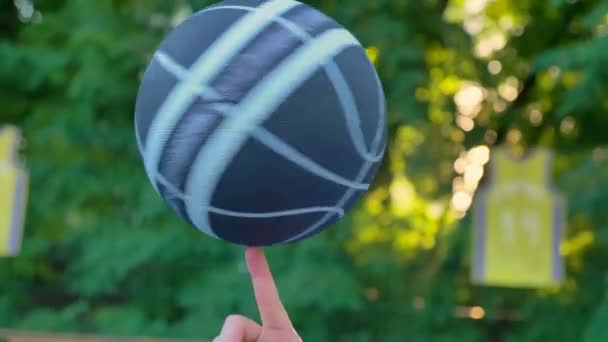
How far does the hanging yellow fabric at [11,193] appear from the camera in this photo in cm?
524

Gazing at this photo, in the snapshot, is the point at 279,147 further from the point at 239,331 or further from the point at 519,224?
the point at 519,224

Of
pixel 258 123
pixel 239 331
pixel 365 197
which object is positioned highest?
pixel 365 197

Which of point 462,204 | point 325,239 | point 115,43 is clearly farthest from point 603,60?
point 115,43

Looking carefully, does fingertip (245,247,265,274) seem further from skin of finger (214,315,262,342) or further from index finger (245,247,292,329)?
skin of finger (214,315,262,342)

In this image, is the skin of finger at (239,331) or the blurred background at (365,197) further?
the blurred background at (365,197)

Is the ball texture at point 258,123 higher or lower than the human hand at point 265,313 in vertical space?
higher

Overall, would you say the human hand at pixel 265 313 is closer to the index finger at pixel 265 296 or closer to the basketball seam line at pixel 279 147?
the index finger at pixel 265 296

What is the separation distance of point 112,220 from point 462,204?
2.38 m

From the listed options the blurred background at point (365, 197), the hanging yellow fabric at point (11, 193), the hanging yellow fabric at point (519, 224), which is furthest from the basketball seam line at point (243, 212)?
the hanging yellow fabric at point (11, 193)

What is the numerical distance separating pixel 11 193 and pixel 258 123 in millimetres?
4192

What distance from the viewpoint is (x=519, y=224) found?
4.97 metres

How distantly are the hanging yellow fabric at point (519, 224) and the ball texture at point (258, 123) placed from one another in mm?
3347

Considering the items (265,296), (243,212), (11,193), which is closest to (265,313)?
(265,296)

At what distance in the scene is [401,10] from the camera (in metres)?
5.00
